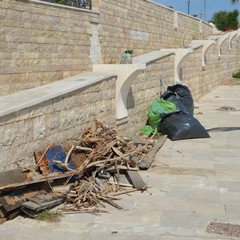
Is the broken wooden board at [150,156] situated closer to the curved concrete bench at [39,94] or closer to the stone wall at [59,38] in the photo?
the curved concrete bench at [39,94]

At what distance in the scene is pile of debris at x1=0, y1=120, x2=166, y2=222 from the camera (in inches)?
191

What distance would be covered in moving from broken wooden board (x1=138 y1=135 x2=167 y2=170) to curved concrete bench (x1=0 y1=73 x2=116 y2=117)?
1521 mm

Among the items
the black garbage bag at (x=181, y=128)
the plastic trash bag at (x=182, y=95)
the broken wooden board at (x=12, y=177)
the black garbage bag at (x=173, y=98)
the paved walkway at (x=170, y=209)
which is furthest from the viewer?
the plastic trash bag at (x=182, y=95)

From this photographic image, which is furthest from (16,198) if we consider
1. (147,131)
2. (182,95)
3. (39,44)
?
(182,95)

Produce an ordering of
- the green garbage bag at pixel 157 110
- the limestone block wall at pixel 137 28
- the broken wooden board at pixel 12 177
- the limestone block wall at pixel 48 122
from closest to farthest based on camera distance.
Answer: the broken wooden board at pixel 12 177 → the limestone block wall at pixel 48 122 → the green garbage bag at pixel 157 110 → the limestone block wall at pixel 137 28

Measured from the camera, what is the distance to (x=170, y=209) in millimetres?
5195

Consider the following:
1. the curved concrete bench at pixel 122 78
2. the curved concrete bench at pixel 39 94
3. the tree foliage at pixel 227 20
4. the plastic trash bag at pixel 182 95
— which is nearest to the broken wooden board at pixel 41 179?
the curved concrete bench at pixel 39 94

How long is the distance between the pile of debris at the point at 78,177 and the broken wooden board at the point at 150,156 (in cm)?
2

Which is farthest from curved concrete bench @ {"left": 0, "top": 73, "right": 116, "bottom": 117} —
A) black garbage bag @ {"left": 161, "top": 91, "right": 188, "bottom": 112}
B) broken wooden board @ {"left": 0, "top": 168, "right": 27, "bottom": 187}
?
black garbage bag @ {"left": 161, "top": 91, "right": 188, "bottom": 112}

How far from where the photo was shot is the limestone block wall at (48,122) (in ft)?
16.6

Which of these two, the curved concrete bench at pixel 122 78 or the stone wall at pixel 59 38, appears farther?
the curved concrete bench at pixel 122 78

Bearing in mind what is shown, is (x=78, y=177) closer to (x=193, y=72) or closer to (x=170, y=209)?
(x=170, y=209)

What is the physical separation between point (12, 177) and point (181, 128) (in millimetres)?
5564

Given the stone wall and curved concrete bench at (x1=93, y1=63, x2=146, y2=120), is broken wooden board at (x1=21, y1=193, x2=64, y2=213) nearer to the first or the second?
the stone wall
